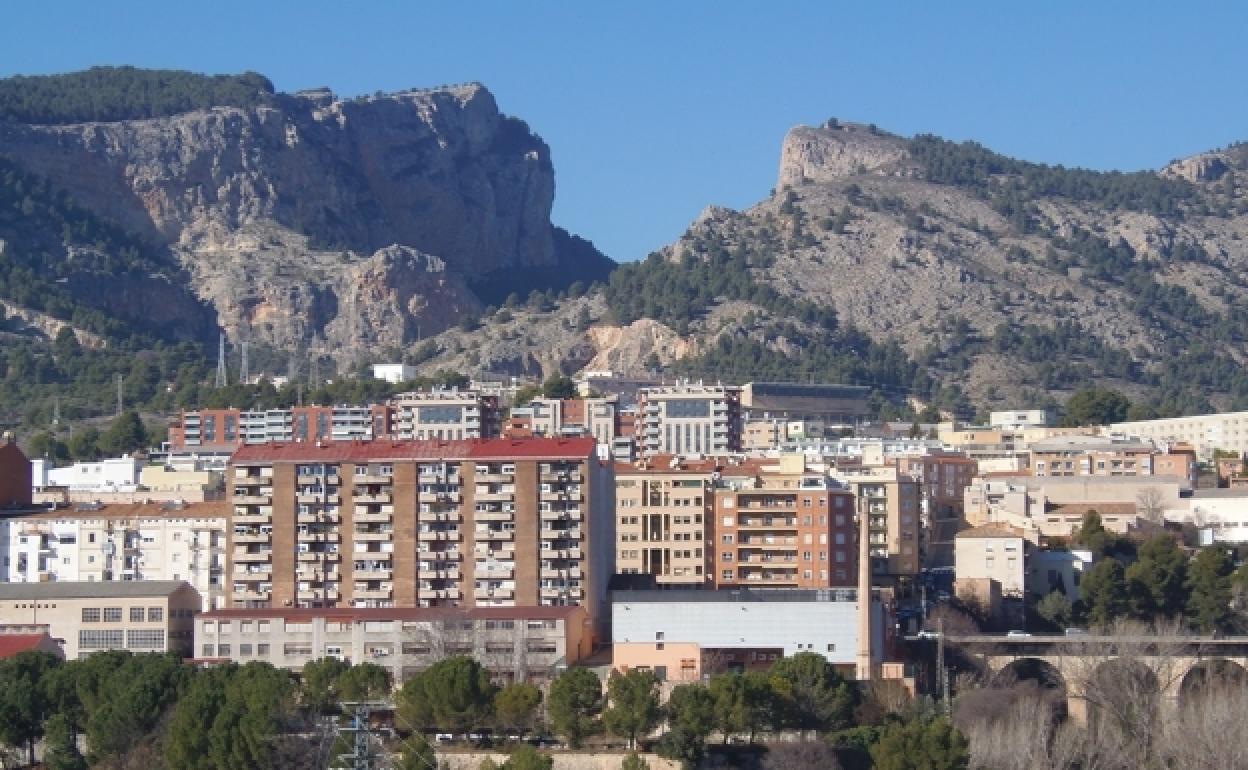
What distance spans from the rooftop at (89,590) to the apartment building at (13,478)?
560 inches

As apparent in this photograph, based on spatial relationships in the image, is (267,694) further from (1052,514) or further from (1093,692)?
(1052,514)

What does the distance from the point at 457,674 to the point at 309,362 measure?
12057cm

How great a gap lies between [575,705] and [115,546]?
2973cm

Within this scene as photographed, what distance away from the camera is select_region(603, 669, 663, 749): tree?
74.2m

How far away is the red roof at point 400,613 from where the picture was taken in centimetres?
8400

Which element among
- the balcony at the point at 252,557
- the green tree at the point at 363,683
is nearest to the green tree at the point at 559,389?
the balcony at the point at 252,557

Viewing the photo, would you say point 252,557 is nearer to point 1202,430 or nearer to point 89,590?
point 89,590

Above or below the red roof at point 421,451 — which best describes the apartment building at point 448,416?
above

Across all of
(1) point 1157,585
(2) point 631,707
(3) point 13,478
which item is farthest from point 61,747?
(1) point 1157,585

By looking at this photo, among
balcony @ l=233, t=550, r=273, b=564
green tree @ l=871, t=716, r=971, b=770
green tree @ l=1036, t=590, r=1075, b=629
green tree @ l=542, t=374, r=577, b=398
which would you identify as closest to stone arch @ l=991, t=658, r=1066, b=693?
green tree @ l=1036, t=590, r=1075, b=629

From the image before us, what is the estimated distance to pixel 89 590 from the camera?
293 feet

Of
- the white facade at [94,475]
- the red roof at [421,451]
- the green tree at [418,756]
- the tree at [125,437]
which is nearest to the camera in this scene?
the green tree at [418,756]

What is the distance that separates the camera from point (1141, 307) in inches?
7731

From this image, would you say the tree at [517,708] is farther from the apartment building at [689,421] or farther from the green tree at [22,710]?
the apartment building at [689,421]
